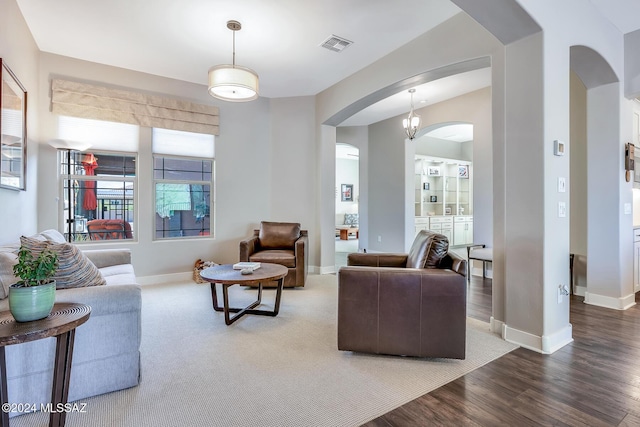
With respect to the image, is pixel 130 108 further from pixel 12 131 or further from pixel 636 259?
pixel 636 259

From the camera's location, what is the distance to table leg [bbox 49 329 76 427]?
146 centimetres

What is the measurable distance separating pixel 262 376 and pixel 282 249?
2730mm

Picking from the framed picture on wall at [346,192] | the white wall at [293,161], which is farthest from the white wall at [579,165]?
the framed picture on wall at [346,192]

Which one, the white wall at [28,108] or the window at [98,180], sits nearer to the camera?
the white wall at [28,108]

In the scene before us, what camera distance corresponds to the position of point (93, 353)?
1.79m

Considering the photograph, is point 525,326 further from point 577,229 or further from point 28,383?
point 28,383

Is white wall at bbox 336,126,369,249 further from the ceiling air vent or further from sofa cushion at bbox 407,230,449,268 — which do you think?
sofa cushion at bbox 407,230,449,268

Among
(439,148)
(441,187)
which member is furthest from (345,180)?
(441,187)

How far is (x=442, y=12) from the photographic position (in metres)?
3.03

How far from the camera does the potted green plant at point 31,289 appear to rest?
135cm

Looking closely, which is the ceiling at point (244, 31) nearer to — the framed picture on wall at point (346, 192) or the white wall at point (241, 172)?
the white wall at point (241, 172)

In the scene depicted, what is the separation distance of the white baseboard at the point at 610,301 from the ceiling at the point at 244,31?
2945 mm

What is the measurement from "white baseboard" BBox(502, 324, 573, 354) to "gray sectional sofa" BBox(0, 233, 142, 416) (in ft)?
9.23

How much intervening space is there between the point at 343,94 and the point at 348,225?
7225 mm
